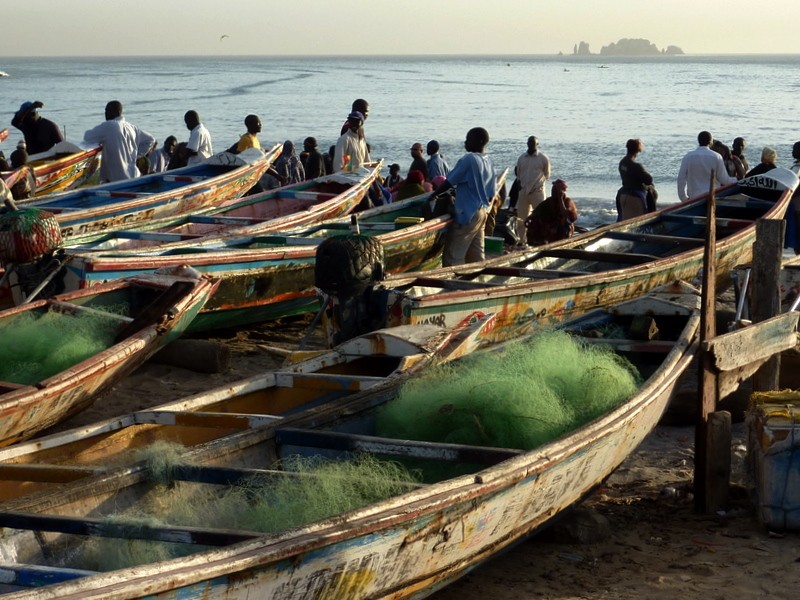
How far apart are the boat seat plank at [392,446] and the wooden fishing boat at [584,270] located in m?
2.51

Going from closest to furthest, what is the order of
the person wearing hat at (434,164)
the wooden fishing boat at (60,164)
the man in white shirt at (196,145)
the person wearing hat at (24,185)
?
the person wearing hat at (24,185) → the person wearing hat at (434,164) → the wooden fishing boat at (60,164) → the man in white shirt at (196,145)

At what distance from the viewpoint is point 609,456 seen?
6.03 meters

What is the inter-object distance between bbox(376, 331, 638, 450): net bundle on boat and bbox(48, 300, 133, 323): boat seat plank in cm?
286

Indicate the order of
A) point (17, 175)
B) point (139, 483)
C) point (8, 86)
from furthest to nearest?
1. point (8, 86)
2. point (17, 175)
3. point (139, 483)

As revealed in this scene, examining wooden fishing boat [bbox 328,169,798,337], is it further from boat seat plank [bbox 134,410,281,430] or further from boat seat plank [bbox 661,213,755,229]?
boat seat plank [bbox 134,410,281,430]

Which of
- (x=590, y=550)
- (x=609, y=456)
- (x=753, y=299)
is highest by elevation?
(x=753, y=299)

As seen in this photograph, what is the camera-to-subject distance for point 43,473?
516 cm

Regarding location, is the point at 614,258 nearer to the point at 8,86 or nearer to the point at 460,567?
the point at 460,567

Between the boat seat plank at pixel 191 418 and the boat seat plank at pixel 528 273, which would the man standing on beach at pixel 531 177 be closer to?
the boat seat plank at pixel 528 273

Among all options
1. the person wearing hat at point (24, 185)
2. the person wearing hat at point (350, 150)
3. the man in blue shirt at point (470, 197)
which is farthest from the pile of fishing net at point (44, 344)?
the person wearing hat at point (350, 150)

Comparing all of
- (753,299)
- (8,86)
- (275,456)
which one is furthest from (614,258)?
(8,86)

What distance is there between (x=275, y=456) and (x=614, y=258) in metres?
5.64

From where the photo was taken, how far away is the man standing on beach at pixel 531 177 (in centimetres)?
1412

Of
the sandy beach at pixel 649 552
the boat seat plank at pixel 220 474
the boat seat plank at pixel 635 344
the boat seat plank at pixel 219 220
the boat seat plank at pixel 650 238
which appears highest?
the boat seat plank at pixel 219 220
